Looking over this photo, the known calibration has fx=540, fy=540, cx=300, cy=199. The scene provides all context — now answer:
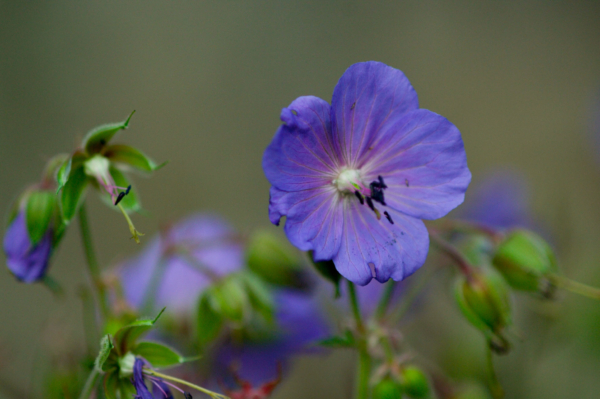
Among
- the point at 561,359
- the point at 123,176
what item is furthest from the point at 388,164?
the point at 561,359

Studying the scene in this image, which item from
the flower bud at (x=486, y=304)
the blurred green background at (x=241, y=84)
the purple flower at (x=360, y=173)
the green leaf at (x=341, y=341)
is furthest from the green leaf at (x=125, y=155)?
the blurred green background at (x=241, y=84)

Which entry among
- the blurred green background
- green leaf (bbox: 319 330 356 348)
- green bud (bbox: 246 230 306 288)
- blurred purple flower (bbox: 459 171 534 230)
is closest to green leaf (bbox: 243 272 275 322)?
green bud (bbox: 246 230 306 288)

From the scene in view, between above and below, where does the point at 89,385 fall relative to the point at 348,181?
below

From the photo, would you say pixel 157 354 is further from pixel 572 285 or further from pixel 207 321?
pixel 572 285

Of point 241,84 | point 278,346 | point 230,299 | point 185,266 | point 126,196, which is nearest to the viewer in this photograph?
point 126,196

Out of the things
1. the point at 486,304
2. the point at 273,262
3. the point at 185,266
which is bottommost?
the point at 185,266

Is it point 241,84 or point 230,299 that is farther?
point 241,84

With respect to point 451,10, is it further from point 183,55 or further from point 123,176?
point 123,176

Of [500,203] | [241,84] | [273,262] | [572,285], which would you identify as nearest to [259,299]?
[273,262]
